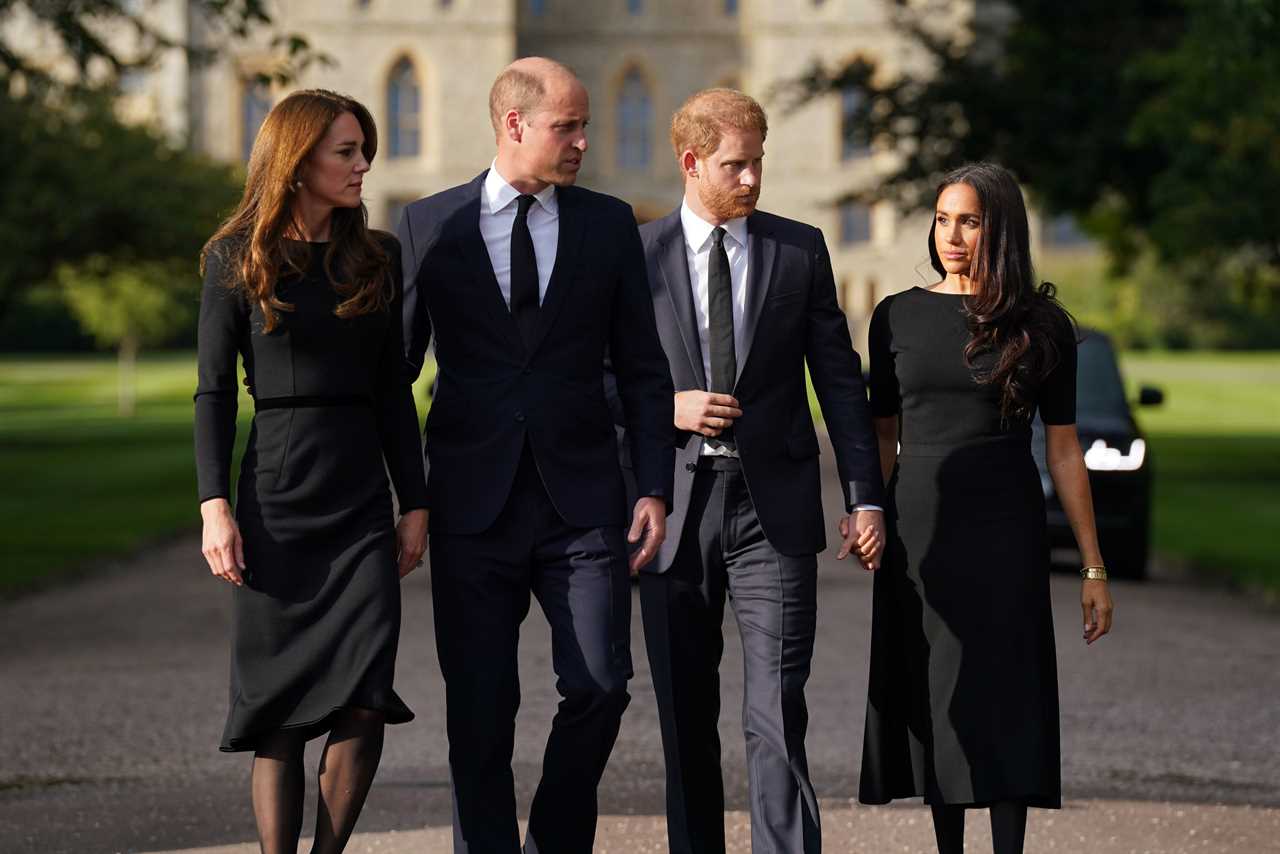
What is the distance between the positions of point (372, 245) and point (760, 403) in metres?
1.16

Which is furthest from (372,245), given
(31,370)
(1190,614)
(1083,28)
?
(31,370)

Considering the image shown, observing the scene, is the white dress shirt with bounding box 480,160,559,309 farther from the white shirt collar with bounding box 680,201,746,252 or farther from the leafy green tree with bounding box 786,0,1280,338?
the leafy green tree with bounding box 786,0,1280,338

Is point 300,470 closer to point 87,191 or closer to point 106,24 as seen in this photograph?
point 106,24

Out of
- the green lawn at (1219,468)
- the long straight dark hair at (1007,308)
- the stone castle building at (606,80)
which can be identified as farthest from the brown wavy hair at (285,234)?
the stone castle building at (606,80)

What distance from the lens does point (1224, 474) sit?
2764 cm

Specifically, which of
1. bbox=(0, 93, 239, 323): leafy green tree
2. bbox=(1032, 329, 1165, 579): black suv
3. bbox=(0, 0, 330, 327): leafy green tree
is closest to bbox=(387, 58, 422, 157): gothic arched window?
bbox=(0, 0, 330, 327): leafy green tree

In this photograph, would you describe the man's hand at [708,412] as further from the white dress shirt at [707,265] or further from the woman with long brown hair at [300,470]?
the woman with long brown hair at [300,470]

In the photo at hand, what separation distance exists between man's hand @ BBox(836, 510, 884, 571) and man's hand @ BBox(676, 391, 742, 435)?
0.39 meters

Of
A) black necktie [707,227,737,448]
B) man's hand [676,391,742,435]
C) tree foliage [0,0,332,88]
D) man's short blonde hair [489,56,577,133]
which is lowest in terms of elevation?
man's hand [676,391,742,435]

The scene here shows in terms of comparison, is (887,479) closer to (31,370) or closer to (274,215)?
(274,215)

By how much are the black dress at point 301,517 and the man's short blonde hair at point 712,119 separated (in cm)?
107

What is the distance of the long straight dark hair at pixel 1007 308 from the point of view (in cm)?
538

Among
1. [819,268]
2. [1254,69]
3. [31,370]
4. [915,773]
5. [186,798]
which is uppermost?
[1254,69]

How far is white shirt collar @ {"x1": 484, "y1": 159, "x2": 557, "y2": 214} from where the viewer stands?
17.1 feet
